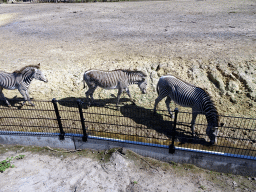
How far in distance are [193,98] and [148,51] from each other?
507 cm

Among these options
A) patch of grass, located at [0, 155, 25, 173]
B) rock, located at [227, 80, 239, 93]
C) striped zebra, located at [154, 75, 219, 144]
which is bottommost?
patch of grass, located at [0, 155, 25, 173]

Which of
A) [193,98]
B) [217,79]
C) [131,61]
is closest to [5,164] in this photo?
[193,98]

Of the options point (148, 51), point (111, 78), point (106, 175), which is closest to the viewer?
point (106, 175)

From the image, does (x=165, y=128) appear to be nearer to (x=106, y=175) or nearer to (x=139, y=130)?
(x=139, y=130)

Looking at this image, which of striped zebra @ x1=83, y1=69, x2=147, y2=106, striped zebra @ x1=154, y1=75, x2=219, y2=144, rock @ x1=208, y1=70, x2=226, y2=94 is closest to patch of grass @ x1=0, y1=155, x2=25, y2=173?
striped zebra @ x1=83, y1=69, x2=147, y2=106

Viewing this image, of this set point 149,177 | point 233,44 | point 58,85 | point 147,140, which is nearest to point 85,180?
point 149,177

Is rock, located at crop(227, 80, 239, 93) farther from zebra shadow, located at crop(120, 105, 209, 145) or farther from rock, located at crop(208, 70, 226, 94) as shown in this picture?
zebra shadow, located at crop(120, 105, 209, 145)

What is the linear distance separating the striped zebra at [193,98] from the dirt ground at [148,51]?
171 cm

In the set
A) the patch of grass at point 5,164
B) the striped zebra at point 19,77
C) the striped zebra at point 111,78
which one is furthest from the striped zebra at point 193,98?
the patch of grass at point 5,164

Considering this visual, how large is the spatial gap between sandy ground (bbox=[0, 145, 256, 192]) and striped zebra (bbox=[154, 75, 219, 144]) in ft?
4.09

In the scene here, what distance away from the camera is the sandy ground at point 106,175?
16.7ft

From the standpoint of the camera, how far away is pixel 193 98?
6.42 m

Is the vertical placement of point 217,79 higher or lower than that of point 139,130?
higher

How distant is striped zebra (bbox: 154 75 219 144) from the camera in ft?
18.9
